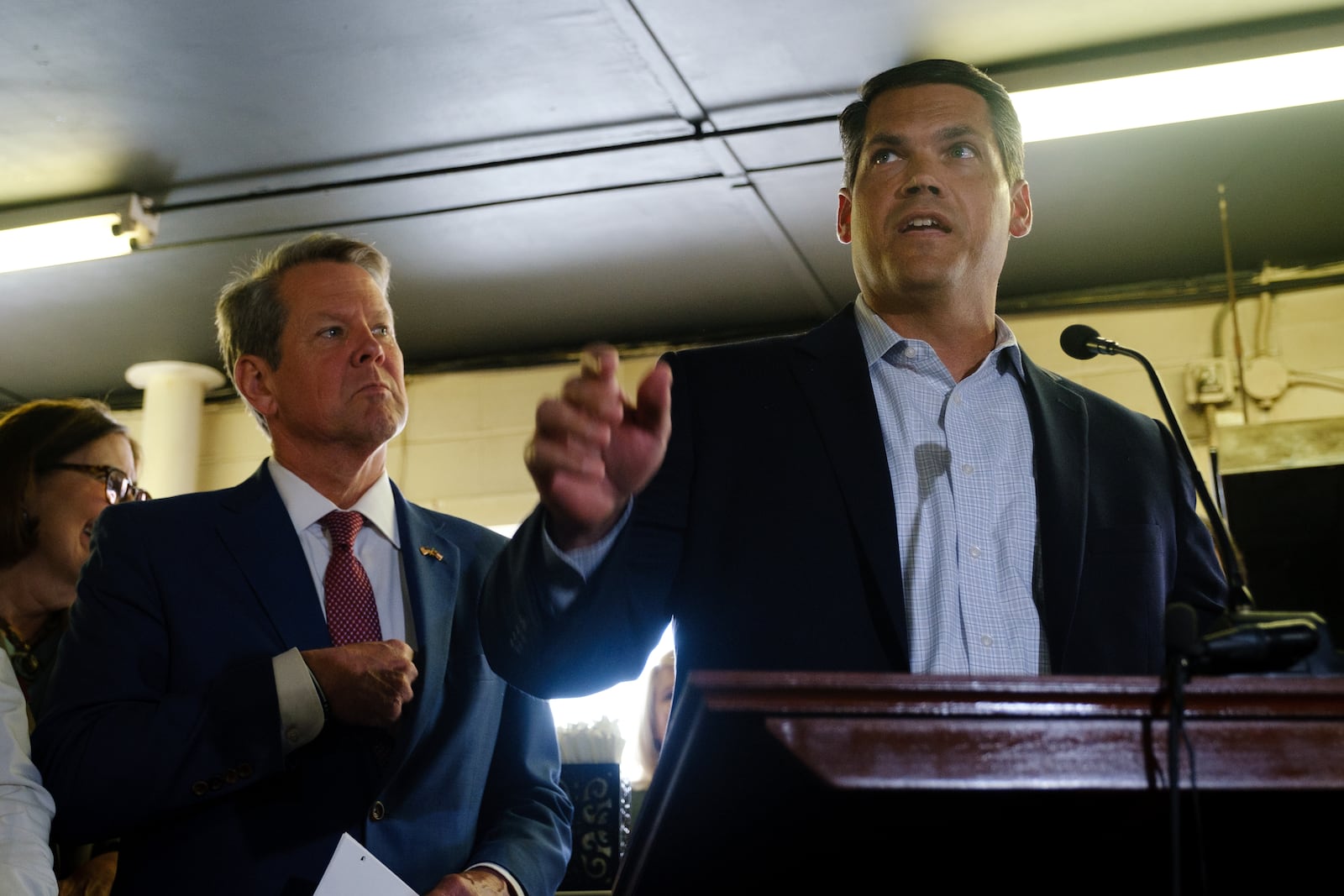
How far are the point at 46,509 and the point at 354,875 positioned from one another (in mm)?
1228

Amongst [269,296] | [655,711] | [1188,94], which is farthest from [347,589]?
[1188,94]

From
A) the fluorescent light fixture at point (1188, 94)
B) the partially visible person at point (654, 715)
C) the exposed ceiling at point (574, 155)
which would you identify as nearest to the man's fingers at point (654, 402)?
the exposed ceiling at point (574, 155)

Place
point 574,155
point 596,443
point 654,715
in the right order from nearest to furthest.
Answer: point 596,443 → point 574,155 → point 654,715

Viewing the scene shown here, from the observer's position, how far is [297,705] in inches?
66.7

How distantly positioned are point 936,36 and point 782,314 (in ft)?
6.79

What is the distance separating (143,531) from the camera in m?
1.89

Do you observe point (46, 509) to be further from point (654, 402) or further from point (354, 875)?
point (654, 402)

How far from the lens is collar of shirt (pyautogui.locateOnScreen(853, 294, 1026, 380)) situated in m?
1.65

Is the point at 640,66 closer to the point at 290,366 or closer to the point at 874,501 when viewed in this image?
the point at 290,366

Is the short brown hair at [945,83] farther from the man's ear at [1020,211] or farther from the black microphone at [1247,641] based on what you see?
the black microphone at [1247,641]

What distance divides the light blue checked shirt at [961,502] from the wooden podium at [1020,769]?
0.59 meters

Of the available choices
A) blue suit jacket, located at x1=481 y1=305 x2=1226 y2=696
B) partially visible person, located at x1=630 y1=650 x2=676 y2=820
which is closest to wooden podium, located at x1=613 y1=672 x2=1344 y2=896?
blue suit jacket, located at x1=481 y1=305 x2=1226 y2=696

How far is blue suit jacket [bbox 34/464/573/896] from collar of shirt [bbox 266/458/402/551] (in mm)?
27

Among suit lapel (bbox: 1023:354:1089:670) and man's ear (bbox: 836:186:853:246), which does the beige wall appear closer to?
man's ear (bbox: 836:186:853:246)
